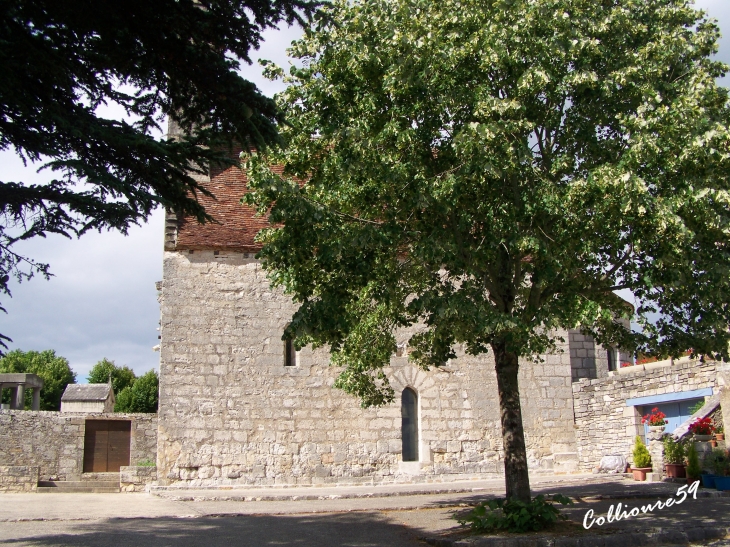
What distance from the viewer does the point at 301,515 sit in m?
10.9

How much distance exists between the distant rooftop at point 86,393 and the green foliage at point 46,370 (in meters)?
20.0

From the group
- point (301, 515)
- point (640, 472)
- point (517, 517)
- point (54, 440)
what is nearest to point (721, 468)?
point (640, 472)

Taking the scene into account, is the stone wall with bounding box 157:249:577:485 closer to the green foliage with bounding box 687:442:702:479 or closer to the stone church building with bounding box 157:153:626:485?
the stone church building with bounding box 157:153:626:485

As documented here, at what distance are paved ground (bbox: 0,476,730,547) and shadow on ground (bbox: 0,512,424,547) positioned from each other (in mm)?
13

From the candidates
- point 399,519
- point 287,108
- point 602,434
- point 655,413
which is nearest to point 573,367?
point 602,434

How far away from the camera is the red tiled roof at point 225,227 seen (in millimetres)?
15211

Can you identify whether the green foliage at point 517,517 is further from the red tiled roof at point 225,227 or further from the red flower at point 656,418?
the red tiled roof at point 225,227

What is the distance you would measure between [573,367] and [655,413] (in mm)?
4962

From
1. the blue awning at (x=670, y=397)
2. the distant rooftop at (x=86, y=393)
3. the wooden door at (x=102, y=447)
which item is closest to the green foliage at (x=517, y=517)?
the blue awning at (x=670, y=397)

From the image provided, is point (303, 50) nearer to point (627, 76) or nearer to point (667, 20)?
point (627, 76)

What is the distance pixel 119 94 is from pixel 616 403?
43.3ft

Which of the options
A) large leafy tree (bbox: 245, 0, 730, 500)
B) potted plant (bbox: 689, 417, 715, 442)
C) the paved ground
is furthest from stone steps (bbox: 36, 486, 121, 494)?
potted plant (bbox: 689, 417, 715, 442)

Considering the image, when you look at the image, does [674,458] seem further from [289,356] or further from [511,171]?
[289,356]

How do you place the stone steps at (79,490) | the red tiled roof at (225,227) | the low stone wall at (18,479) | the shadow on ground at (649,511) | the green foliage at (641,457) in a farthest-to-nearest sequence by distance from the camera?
the stone steps at (79,490) < the low stone wall at (18,479) < the red tiled roof at (225,227) < the green foliage at (641,457) < the shadow on ground at (649,511)
